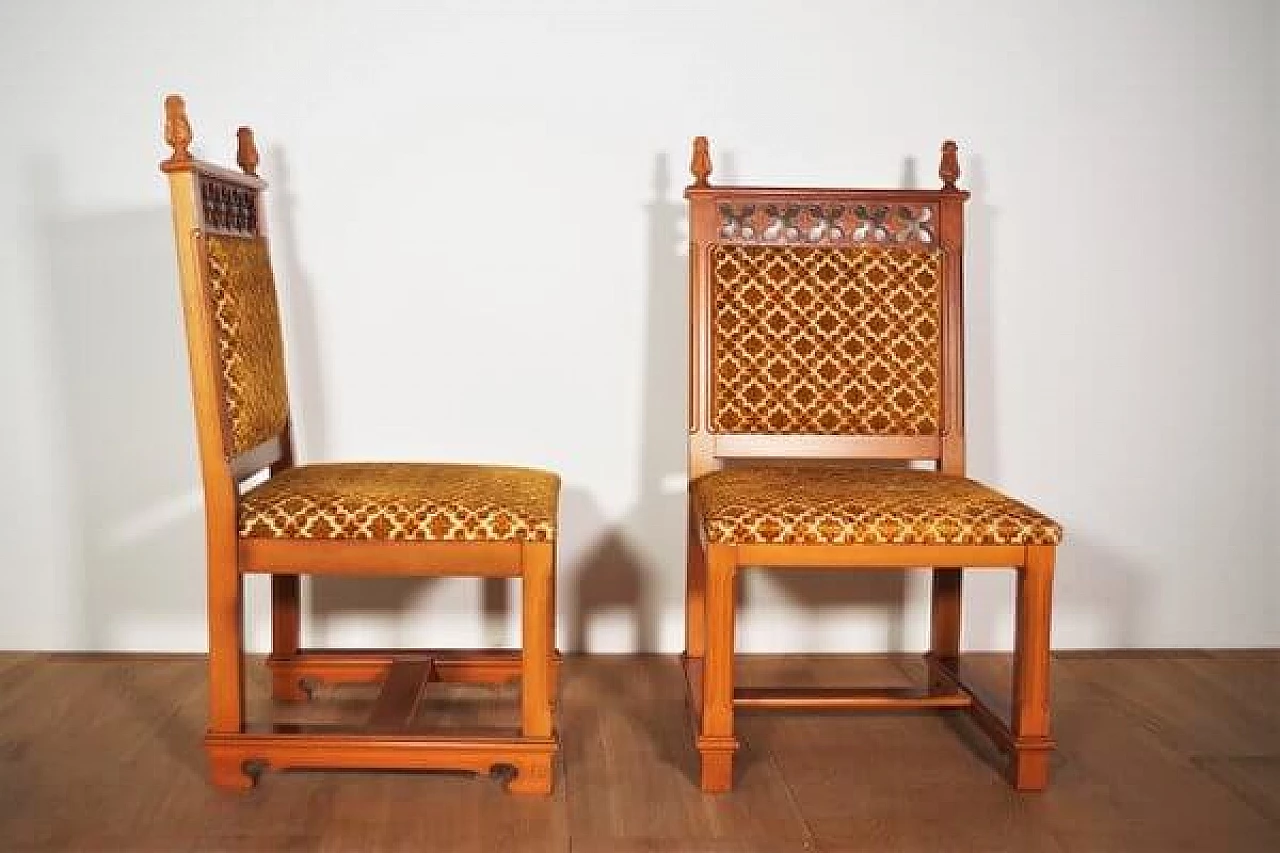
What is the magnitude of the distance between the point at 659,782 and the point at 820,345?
99cm

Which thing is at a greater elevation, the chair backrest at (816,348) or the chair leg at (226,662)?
the chair backrest at (816,348)

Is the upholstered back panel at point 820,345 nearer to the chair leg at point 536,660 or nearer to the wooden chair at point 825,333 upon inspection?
the wooden chair at point 825,333

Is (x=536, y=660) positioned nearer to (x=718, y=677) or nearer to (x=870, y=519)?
(x=718, y=677)

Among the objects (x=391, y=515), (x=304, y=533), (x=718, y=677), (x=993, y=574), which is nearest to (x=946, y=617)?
(x=993, y=574)

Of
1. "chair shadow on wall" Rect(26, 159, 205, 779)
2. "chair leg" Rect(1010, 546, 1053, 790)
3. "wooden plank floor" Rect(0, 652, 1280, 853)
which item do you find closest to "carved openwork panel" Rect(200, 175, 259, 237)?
"chair shadow on wall" Rect(26, 159, 205, 779)

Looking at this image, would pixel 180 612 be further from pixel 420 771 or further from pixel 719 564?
pixel 719 564

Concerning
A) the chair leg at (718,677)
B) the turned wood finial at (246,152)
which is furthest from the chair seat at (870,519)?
the turned wood finial at (246,152)

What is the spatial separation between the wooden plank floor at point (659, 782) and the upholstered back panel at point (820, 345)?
0.65 metres

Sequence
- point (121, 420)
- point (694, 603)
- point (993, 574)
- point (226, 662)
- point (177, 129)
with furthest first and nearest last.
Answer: point (993, 574) < point (121, 420) < point (694, 603) < point (226, 662) < point (177, 129)

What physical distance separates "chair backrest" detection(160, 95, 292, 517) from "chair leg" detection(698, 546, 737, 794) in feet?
2.85

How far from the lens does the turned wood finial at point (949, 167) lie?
294cm

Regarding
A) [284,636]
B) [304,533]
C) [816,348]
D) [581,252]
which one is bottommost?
[284,636]

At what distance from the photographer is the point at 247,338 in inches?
100.0

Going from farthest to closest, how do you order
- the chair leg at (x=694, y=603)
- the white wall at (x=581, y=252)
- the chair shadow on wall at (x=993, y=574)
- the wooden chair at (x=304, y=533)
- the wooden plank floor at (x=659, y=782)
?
1. the chair shadow on wall at (x=993, y=574)
2. the white wall at (x=581, y=252)
3. the chair leg at (x=694, y=603)
4. the wooden chair at (x=304, y=533)
5. the wooden plank floor at (x=659, y=782)
